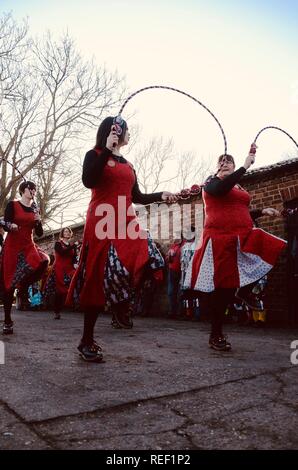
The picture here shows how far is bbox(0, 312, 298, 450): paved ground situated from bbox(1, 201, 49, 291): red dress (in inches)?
55.7

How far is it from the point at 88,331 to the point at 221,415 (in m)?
1.42

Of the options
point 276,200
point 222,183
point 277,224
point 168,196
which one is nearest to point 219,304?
point 222,183

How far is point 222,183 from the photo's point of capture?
3686 mm

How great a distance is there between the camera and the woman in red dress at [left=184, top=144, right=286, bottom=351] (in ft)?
12.3

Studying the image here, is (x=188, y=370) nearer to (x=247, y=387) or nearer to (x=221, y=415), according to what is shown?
(x=247, y=387)

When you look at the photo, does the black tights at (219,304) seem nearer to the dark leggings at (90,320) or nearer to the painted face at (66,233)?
the dark leggings at (90,320)

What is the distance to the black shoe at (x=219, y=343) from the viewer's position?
3.74m

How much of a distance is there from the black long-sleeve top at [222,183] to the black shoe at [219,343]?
1341mm

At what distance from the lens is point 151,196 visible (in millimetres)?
3346

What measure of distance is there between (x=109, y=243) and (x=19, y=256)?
89.2 inches

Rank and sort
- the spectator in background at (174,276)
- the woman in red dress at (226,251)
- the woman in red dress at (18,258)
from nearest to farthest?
the woman in red dress at (226,251) < the woman in red dress at (18,258) < the spectator in background at (174,276)
